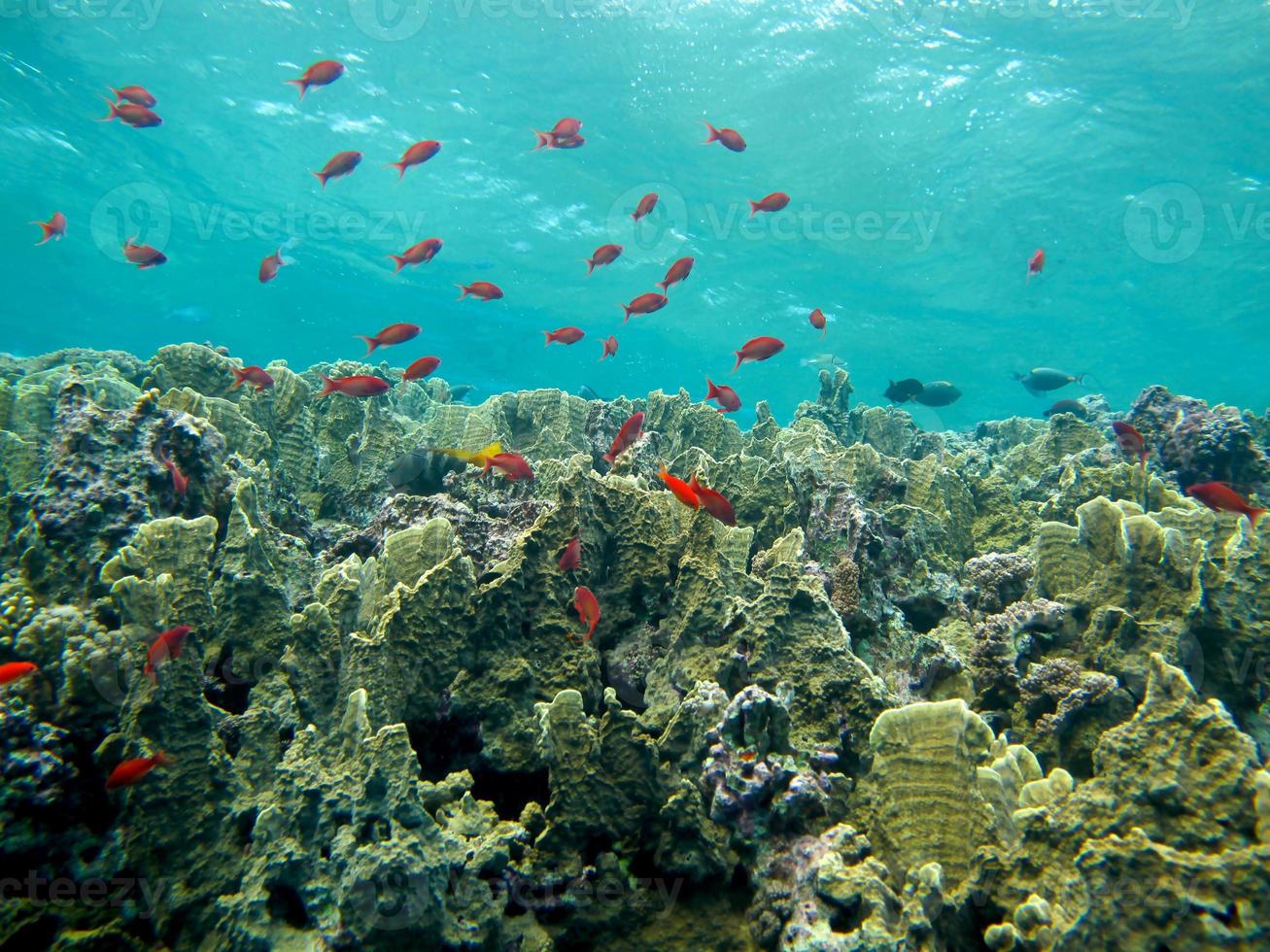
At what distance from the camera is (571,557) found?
2.70 meters

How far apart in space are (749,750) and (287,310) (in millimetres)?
47531

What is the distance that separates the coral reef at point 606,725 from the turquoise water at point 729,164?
1659cm

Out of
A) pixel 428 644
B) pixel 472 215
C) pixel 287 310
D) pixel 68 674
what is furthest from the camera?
pixel 287 310

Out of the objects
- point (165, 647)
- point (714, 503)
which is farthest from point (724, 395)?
point (165, 647)

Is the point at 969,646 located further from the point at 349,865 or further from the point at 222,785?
the point at 222,785

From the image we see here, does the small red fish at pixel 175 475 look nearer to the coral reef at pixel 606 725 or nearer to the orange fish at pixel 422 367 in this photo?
the coral reef at pixel 606 725

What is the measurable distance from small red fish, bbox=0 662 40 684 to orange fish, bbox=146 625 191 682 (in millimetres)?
299

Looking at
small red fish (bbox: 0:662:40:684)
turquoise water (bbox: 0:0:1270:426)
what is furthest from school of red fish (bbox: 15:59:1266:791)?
turquoise water (bbox: 0:0:1270:426)

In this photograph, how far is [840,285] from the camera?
88.7 ft

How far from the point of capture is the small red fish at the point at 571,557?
2.70m

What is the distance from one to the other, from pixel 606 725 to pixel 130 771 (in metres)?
1.41

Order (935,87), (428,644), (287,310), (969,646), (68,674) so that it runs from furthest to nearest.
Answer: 1. (287,310)
2. (935,87)
3. (969,646)
4. (428,644)
5. (68,674)

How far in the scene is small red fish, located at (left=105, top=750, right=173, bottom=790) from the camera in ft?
5.91

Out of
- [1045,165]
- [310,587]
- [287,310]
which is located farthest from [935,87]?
[287,310]
